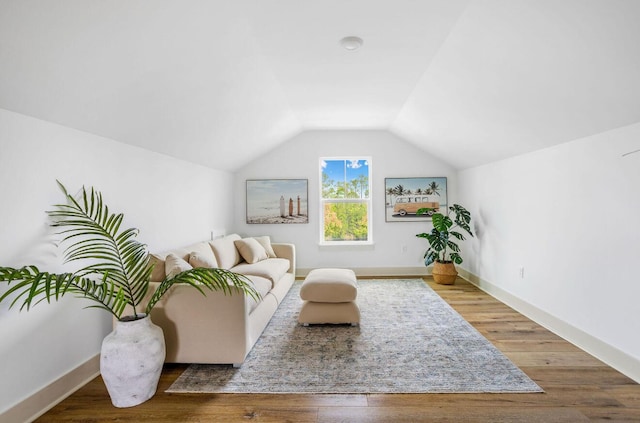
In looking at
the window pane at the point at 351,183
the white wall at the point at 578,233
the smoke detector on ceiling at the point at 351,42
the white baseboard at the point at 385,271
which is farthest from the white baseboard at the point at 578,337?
the smoke detector on ceiling at the point at 351,42

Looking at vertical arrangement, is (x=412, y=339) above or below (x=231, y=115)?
below

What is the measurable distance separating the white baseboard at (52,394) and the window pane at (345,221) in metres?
3.77

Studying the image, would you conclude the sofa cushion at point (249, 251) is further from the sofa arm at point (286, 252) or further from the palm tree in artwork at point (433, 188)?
the palm tree in artwork at point (433, 188)

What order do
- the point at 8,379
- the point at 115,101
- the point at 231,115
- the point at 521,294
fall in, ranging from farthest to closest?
the point at 521,294 → the point at 231,115 → the point at 115,101 → the point at 8,379

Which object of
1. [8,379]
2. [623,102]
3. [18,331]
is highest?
[623,102]

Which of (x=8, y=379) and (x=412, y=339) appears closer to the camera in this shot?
(x=8, y=379)

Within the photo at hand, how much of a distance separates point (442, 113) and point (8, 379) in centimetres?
409

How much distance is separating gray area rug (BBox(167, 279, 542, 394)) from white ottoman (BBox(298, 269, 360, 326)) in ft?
0.30

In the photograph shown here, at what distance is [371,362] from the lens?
8.13ft

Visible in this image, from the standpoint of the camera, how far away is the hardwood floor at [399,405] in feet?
6.09

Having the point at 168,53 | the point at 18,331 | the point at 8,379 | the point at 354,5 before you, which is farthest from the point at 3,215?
the point at 354,5

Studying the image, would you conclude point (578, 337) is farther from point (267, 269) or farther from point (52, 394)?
point (52, 394)

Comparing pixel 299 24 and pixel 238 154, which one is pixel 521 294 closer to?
pixel 299 24

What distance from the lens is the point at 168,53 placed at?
80.5 inches
